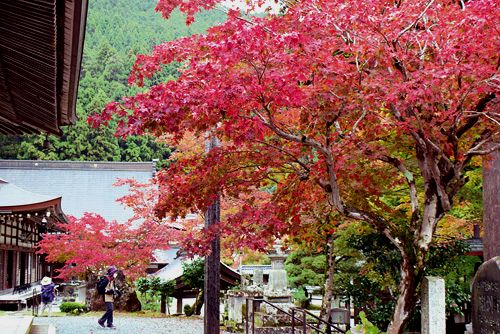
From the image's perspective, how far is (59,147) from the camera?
51.7 metres

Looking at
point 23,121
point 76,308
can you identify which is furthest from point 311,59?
point 76,308

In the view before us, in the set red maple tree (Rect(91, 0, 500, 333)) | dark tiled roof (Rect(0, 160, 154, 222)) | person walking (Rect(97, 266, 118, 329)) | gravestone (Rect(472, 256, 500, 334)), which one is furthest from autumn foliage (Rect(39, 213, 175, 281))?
dark tiled roof (Rect(0, 160, 154, 222))

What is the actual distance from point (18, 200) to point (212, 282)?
1253 cm

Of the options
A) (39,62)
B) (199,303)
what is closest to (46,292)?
(199,303)

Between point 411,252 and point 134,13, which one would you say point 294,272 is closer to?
point 411,252

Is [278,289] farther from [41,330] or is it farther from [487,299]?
[487,299]

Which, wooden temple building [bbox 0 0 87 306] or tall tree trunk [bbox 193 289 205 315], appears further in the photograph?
tall tree trunk [bbox 193 289 205 315]

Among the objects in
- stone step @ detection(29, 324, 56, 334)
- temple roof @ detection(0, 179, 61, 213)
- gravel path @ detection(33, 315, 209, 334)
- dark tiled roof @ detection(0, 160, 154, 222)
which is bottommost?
gravel path @ detection(33, 315, 209, 334)

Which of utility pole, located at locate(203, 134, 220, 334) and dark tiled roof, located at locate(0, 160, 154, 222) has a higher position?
dark tiled roof, located at locate(0, 160, 154, 222)

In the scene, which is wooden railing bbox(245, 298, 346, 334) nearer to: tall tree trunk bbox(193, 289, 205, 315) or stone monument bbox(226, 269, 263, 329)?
stone monument bbox(226, 269, 263, 329)

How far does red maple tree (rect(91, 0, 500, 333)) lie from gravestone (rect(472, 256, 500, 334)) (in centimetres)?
87

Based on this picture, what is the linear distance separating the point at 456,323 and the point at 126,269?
11551mm

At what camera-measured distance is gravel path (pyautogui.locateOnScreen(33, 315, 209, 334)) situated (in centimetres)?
1603

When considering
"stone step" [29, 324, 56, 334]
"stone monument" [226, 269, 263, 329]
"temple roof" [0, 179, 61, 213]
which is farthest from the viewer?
"temple roof" [0, 179, 61, 213]
